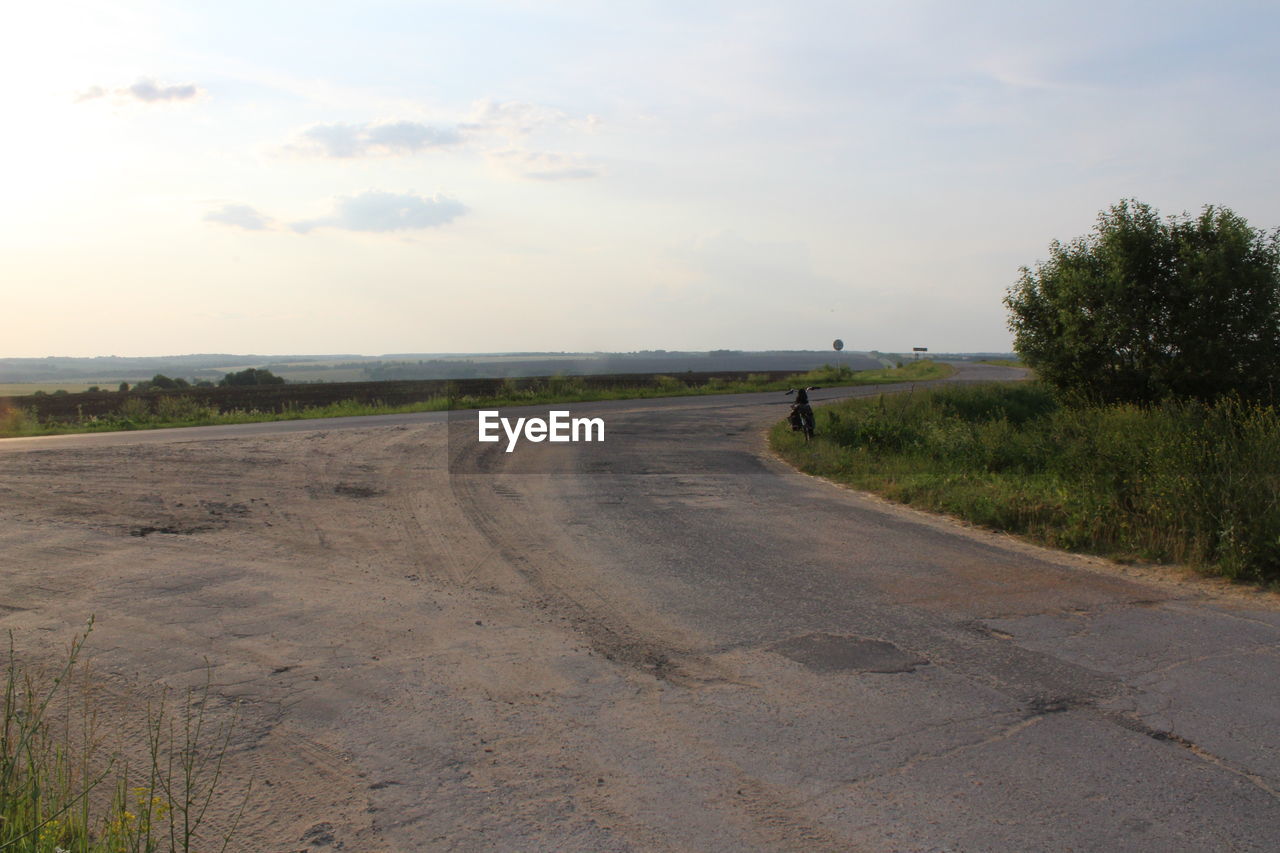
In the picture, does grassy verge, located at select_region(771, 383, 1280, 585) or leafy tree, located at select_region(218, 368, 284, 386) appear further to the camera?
leafy tree, located at select_region(218, 368, 284, 386)

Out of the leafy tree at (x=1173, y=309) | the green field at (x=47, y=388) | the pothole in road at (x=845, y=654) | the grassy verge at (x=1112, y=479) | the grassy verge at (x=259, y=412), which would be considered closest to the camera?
the pothole in road at (x=845, y=654)

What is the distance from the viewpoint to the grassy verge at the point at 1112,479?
8562mm

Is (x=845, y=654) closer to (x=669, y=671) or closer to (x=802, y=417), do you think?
(x=669, y=671)

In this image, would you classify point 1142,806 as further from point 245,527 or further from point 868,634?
point 245,527

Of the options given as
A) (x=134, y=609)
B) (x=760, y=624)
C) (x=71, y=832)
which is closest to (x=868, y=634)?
(x=760, y=624)

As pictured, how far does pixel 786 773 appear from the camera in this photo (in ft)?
13.9

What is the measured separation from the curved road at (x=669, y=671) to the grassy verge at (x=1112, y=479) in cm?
73

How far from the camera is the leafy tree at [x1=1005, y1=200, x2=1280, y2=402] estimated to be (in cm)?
1691

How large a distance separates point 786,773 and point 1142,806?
5.23 feet

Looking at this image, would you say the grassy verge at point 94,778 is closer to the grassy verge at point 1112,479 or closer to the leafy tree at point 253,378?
the grassy verge at point 1112,479

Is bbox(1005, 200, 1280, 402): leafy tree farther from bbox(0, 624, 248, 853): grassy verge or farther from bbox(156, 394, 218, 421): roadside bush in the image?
bbox(156, 394, 218, 421): roadside bush

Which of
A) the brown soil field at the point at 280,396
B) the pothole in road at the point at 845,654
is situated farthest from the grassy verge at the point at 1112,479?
the brown soil field at the point at 280,396

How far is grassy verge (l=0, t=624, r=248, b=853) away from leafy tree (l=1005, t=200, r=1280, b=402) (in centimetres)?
1804

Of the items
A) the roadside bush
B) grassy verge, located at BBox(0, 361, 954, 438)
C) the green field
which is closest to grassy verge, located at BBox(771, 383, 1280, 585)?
grassy verge, located at BBox(0, 361, 954, 438)
